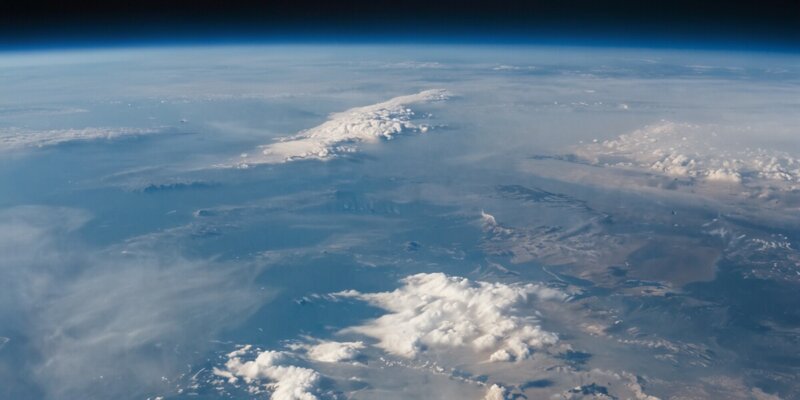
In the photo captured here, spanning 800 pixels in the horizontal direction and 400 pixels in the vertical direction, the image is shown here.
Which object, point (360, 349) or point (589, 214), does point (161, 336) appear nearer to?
point (360, 349)

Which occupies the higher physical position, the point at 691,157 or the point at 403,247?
the point at 691,157

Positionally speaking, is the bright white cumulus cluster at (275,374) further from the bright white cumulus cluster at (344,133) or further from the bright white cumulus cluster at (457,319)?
the bright white cumulus cluster at (344,133)

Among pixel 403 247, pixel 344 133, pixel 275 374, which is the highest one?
pixel 344 133

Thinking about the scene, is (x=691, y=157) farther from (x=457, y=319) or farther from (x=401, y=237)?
(x=457, y=319)

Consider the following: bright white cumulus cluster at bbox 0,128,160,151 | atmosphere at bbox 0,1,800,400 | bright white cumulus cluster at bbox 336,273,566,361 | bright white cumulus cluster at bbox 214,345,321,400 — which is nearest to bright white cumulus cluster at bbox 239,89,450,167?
atmosphere at bbox 0,1,800,400

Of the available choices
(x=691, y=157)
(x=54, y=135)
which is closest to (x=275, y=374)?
(x=691, y=157)

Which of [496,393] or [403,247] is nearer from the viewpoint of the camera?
[496,393]

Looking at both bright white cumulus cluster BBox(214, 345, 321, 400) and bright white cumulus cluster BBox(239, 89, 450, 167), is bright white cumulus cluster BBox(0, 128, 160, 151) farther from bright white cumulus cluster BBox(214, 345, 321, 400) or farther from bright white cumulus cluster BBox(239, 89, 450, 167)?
bright white cumulus cluster BBox(214, 345, 321, 400)
